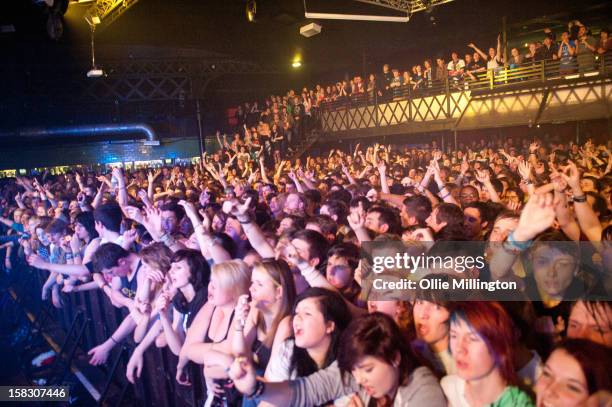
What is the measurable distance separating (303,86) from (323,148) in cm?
402

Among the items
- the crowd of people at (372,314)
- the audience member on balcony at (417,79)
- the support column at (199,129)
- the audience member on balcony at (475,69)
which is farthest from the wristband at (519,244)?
the support column at (199,129)

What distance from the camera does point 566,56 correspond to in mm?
10633

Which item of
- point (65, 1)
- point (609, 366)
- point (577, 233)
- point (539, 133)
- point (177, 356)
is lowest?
point (177, 356)

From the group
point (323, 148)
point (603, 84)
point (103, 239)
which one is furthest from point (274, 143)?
point (103, 239)

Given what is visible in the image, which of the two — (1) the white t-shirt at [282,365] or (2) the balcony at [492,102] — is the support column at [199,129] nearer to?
(2) the balcony at [492,102]

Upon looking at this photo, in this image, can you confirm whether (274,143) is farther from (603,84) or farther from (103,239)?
(103,239)

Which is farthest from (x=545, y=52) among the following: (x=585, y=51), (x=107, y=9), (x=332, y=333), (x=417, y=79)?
(x=332, y=333)

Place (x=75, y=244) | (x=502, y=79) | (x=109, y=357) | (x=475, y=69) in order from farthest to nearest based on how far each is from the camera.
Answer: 1. (x=475, y=69)
2. (x=502, y=79)
3. (x=75, y=244)
4. (x=109, y=357)

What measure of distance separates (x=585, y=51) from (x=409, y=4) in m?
4.33

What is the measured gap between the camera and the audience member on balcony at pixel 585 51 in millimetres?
10297

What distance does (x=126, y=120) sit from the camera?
1786 centimetres

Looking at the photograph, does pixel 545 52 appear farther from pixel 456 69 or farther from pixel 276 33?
pixel 276 33

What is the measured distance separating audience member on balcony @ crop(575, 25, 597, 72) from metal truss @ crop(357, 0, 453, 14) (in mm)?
3229

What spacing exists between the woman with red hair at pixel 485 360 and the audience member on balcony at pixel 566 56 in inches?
434
